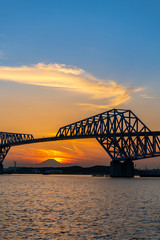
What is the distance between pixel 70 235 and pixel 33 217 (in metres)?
10.0

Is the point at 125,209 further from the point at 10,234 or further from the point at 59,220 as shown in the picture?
the point at 10,234

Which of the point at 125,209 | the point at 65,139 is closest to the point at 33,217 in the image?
the point at 125,209

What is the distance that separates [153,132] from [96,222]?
122 m

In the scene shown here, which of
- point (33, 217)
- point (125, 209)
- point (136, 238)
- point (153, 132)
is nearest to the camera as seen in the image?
point (136, 238)

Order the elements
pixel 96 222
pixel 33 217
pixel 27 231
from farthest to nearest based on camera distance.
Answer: pixel 33 217, pixel 96 222, pixel 27 231

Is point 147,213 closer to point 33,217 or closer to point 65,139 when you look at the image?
point 33,217

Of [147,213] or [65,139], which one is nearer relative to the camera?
[147,213]

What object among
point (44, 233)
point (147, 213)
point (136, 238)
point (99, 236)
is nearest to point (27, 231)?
point (44, 233)

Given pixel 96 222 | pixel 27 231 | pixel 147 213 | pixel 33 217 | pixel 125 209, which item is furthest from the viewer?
pixel 125 209

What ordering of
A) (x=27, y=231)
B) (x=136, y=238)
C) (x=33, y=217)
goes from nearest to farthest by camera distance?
(x=136, y=238) < (x=27, y=231) < (x=33, y=217)

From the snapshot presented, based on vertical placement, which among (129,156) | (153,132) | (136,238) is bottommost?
(136,238)

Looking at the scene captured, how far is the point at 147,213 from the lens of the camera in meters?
41.9

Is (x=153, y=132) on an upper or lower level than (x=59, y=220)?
upper

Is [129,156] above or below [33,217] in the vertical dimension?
above
